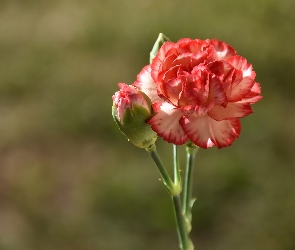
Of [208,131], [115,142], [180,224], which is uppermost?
[208,131]

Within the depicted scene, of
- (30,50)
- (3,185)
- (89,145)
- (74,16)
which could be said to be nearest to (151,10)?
(74,16)

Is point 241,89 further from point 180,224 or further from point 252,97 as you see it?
point 180,224

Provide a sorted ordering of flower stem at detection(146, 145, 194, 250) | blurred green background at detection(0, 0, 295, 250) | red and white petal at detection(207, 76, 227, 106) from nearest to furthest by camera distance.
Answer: red and white petal at detection(207, 76, 227, 106) → flower stem at detection(146, 145, 194, 250) → blurred green background at detection(0, 0, 295, 250)

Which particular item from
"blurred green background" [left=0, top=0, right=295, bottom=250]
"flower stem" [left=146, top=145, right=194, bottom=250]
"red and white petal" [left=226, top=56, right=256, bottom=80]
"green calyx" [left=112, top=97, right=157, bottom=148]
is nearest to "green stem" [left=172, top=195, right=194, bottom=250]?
"flower stem" [left=146, top=145, right=194, bottom=250]

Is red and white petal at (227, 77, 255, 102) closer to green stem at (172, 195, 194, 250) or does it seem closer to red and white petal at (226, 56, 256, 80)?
red and white petal at (226, 56, 256, 80)

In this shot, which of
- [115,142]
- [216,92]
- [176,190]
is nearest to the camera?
[216,92]

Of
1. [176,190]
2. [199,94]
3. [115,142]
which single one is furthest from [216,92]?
[115,142]

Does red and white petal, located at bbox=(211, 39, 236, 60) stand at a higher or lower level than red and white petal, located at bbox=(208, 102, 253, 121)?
higher

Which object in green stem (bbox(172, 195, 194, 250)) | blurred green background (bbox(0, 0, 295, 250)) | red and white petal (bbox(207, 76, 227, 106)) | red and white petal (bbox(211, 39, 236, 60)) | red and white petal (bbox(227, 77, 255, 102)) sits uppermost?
red and white petal (bbox(211, 39, 236, 60))
